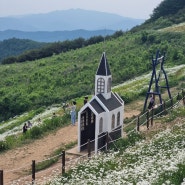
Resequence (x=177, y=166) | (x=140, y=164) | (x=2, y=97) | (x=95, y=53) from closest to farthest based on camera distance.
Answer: (x=177, y=166), (x=140, y=164), (x=2, y=97), (x=95, y=53)

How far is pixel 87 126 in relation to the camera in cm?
2577

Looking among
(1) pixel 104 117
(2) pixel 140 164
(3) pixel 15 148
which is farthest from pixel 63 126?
(2) pixel 140 164

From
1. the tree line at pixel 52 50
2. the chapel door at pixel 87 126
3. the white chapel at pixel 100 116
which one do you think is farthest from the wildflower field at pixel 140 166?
the tree line at pixel 52 50

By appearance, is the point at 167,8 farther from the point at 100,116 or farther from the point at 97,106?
the point at 100,116

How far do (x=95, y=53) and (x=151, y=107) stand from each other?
142ft

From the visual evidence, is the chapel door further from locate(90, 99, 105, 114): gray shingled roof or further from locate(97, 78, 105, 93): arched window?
locate(97, 78, 105, 93): arched window

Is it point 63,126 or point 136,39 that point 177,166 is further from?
point 136,39

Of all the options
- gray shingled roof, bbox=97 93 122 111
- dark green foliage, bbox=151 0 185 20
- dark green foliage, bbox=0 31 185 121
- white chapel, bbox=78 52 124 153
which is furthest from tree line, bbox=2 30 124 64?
white chapel, bbox=78 52 124 153

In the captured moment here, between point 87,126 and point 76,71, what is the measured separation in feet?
126

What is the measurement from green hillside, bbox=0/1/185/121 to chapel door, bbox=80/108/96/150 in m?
14.4

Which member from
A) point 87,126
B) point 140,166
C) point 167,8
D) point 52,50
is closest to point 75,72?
point 87,126

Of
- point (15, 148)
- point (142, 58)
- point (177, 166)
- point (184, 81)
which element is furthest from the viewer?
point (142, 58)

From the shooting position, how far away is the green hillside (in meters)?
51.6

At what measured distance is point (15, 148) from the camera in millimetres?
28953
